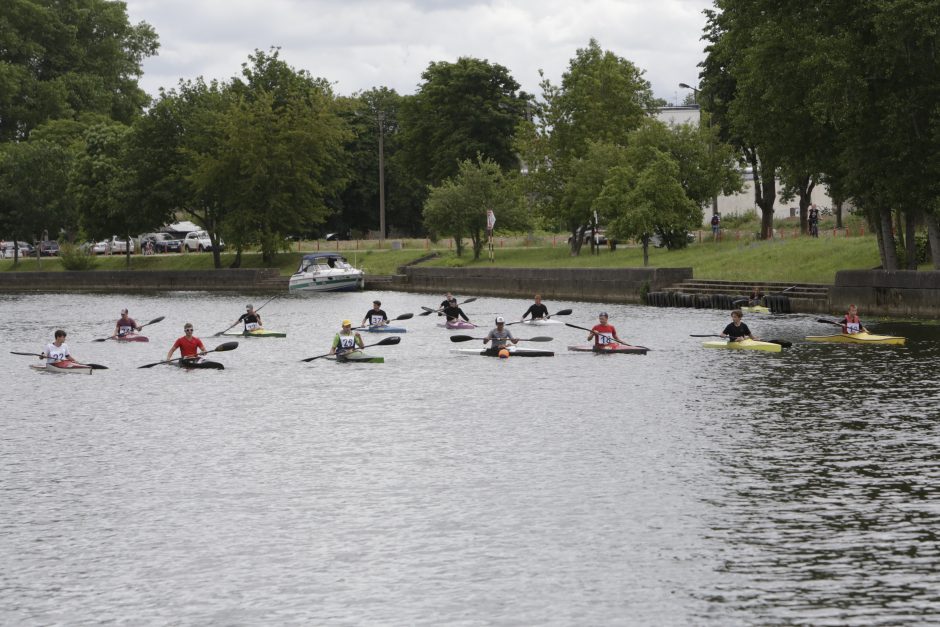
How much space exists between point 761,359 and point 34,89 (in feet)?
420

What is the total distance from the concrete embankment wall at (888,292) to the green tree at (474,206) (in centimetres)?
4377

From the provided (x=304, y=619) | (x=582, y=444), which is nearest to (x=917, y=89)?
(x=582, y=444)

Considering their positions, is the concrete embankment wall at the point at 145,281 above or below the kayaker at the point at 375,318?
above

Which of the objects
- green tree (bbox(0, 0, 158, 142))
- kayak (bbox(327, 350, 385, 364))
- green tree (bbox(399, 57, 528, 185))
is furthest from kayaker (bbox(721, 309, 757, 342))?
green tree (bbox(0, 0, 158, 142))

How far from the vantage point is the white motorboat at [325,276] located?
94.8 m

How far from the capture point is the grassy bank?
221 ft

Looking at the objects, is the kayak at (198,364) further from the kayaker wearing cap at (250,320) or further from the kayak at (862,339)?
the kayak at (862,339)

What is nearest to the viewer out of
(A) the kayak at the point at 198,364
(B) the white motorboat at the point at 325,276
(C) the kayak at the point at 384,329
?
(A) the kayak at the point at 198,364

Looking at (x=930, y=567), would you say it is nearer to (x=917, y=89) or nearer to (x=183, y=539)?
(x=183, y=539)

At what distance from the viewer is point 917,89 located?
52.5m

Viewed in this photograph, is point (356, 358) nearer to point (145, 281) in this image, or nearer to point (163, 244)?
point (145, 281)

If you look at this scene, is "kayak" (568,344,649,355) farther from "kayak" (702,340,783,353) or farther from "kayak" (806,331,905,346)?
"kayak" (806,331,905,346)

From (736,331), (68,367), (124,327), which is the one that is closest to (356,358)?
(68,367)

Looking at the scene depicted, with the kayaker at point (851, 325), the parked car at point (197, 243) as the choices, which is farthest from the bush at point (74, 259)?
the kayaker at point (851, 325)
